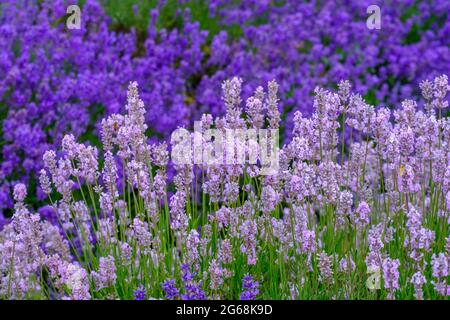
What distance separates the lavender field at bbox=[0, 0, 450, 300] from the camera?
264 cm

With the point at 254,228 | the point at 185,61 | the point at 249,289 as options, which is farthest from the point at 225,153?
the point at 185,61

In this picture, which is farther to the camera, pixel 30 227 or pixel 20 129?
pixel 20 129

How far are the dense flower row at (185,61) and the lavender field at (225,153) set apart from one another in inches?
0.7

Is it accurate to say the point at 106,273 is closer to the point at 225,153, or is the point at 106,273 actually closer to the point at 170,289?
the point at 170,289

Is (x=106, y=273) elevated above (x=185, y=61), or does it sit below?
below

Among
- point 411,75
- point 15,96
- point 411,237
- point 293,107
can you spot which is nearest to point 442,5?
point 411,75

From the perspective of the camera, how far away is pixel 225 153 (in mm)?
2783

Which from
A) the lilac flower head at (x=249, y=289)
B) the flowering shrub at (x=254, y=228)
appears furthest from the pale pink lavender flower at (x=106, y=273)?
the lilac flower head at (x=249, y=289)

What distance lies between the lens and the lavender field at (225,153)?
2.64 metres

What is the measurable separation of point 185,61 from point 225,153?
8.89 feet

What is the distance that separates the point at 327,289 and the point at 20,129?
2159mm

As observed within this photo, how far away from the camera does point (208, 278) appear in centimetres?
276

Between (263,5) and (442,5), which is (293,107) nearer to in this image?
(263,5)
